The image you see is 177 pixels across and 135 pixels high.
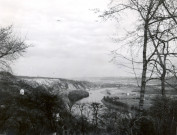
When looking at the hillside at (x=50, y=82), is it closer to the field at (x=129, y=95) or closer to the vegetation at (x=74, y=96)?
the vegetation at (x=74, y=96)

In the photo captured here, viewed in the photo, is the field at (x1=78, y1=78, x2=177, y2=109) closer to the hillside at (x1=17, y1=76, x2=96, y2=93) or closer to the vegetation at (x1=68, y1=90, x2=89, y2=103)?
the vegetation at (x1=68, y1=90, x2=89, y2=103)

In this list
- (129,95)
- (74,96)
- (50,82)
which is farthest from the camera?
(129,95)

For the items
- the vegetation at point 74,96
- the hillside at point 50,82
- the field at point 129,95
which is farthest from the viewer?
the vegetation at point 74,96

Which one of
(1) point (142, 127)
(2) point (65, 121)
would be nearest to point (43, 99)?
(2) point (65, 121)

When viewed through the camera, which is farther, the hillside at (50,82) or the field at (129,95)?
the hillside at (50,82)

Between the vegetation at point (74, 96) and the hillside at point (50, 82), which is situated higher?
the hillside at point (50, 82)

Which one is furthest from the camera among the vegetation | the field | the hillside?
the vegetation

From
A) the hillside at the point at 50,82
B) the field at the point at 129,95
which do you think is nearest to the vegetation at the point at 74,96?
the field at the point at 129,95

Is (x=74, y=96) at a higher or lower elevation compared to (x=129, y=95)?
higher

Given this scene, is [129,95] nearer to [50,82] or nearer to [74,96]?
[50,82]

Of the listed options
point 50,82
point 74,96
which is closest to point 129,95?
point 50,82

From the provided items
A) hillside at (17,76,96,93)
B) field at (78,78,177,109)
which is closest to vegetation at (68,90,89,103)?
field at (78,78,177,109)
